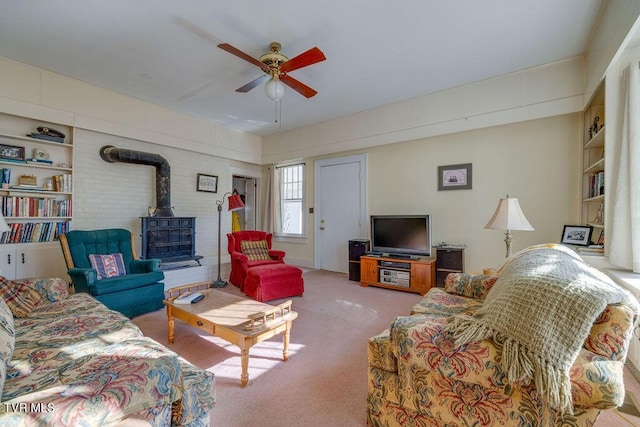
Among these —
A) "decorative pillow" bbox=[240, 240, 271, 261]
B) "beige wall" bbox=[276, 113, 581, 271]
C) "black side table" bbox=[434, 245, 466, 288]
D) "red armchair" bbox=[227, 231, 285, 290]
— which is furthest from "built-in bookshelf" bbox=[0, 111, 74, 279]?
"black side table" bbox=[434, 245, 466, 288]

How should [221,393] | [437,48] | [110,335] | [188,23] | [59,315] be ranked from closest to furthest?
1. [110,335]
2. [221,393]
3. [59,315]
4. [188,23]
5. [437,48]

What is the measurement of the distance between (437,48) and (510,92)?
1.35 meters

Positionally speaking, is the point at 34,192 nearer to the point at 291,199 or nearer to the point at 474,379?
the point at 291,199

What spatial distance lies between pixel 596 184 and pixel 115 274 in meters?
5.32

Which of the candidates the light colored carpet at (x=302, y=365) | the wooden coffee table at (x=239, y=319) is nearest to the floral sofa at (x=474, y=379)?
the light colored carpet at (x=302, y=365)

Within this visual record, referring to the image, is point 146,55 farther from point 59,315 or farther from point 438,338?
point 438,338

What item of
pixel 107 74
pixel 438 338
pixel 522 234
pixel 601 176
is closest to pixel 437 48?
pixel 601 176

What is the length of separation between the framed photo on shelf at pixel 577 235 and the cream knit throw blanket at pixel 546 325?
2.54 metres

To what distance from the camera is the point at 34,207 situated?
11.8 ft

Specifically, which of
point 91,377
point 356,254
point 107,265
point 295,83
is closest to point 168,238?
point 107,265

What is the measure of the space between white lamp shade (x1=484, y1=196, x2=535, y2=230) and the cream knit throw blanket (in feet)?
5.06

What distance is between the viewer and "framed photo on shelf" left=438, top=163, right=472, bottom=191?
4094 mm

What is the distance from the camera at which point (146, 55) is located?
10.7 feet

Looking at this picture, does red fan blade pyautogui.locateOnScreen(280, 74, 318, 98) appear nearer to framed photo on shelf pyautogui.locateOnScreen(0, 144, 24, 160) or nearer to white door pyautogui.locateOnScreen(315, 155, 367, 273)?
white door pyautogui.locateOnScreen(315, 155, 367, 273)
